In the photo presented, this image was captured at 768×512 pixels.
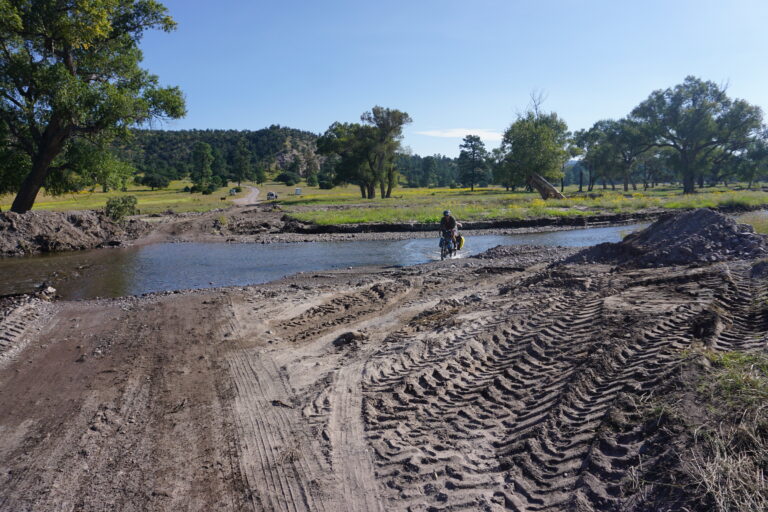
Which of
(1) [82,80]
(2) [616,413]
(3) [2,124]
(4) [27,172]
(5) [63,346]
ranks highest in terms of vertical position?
(1) [82,80]

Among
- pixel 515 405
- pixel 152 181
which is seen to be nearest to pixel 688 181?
pixel 515 405

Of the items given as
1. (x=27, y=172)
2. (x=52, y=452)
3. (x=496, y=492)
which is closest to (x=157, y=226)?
(x=27, y=172)

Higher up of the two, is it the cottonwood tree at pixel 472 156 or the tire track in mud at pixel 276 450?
the cottonwood tree at pixel 472 156

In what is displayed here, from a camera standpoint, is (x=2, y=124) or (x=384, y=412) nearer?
(x=384, y=412)

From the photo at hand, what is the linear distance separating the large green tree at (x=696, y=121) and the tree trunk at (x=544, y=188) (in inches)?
777

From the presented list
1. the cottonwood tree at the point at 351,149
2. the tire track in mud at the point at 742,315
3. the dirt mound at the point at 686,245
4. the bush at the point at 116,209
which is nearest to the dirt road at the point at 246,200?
the cottonwood tree at the point at 351,149

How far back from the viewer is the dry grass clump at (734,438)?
3.42 metres

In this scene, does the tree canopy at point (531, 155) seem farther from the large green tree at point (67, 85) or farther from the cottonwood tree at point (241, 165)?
the cottonwood tree at point (241, 165)

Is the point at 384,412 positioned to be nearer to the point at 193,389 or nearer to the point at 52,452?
the point at 193,389

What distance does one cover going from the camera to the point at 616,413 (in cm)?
498

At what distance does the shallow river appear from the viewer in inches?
655

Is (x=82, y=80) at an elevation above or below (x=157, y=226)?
above

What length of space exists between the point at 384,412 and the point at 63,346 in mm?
7386

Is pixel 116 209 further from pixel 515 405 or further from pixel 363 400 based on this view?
pixel 515 405
